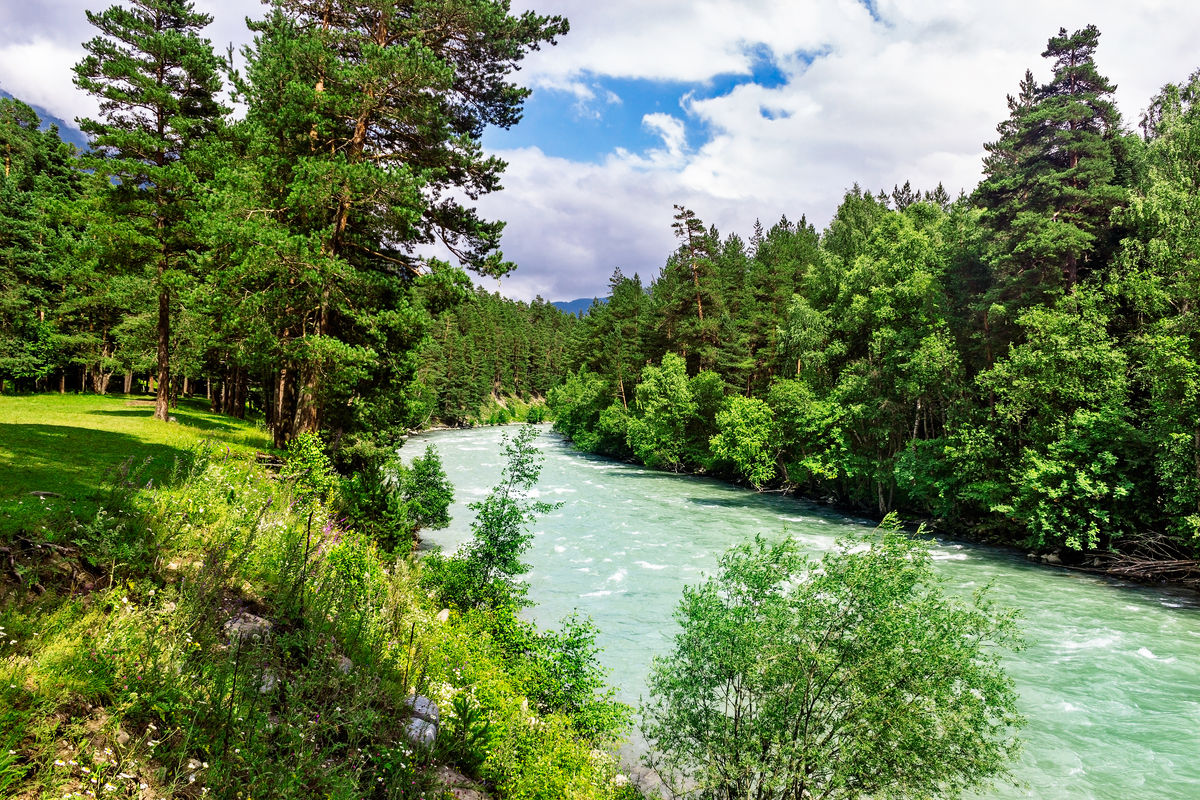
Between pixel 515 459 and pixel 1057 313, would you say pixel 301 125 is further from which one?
pixel 1057 313

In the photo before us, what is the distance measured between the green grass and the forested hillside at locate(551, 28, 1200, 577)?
2630 cm

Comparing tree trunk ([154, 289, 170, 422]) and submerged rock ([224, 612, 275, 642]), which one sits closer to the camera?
submerged rock ([224, 612, 275, 642])

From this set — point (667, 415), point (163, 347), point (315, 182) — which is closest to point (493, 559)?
point (315, 182)

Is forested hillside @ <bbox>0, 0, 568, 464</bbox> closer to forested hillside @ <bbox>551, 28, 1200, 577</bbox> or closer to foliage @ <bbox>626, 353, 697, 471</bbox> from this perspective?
forested hillside @ <bbox>551, 28, 1200, 577</bbox>

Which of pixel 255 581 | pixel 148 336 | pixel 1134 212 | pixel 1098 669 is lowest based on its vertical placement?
pixel 1098 669

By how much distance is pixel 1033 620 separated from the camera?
50.7ft

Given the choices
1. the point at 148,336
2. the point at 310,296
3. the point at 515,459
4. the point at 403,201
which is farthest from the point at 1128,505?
the point at 148,336

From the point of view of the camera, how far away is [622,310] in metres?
65.8

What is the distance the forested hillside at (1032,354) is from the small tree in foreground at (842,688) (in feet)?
56.8

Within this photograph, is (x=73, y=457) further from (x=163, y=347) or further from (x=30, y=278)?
(x=30, y=278)

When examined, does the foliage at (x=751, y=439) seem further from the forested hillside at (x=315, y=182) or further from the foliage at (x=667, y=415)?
the forested hillside at (x=315, y=182)

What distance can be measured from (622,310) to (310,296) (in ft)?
176

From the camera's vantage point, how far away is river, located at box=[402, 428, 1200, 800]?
9.43m

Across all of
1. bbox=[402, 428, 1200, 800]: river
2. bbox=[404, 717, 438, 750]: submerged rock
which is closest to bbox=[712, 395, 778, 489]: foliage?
bbox=[402, 428, 1200, 800]: river
